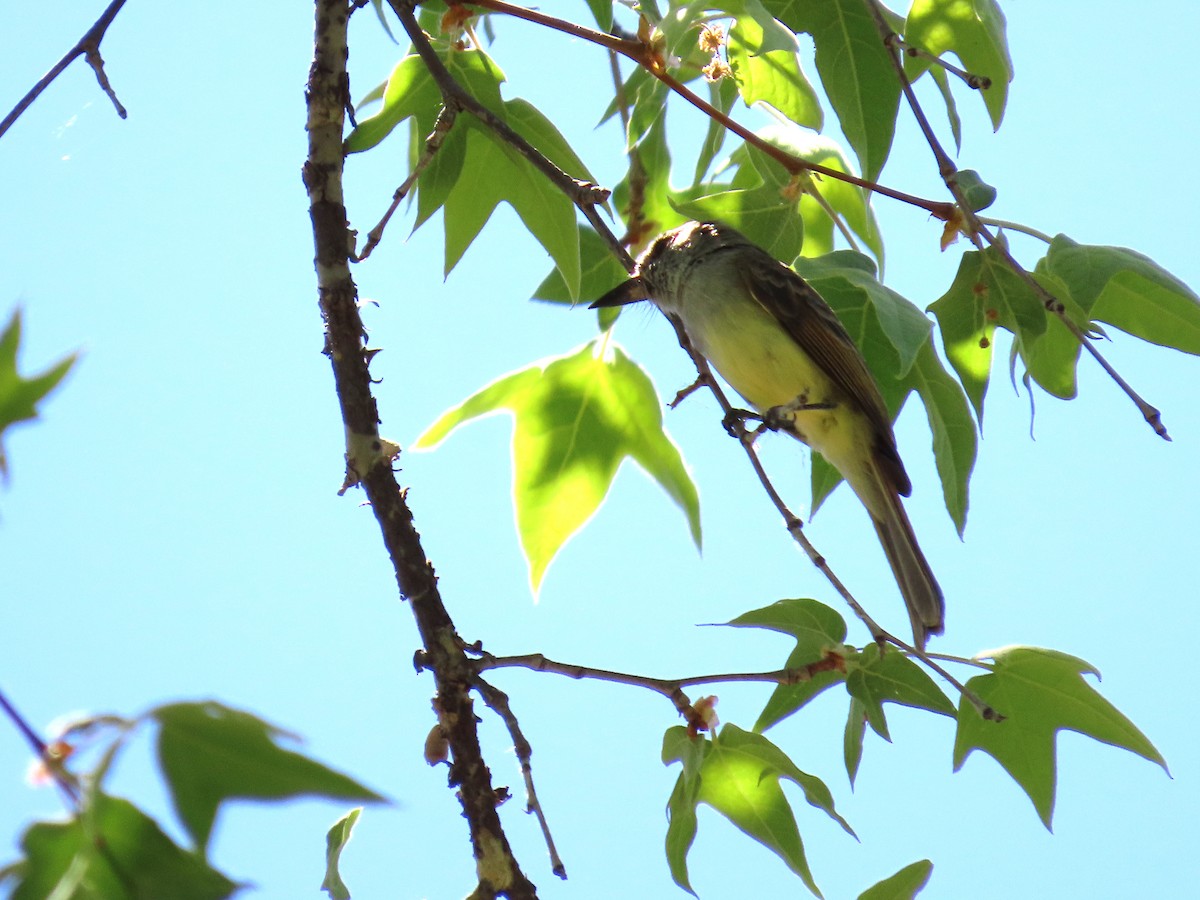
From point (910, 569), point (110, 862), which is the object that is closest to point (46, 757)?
point (110, 862)

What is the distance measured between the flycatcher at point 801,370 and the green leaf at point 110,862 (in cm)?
161

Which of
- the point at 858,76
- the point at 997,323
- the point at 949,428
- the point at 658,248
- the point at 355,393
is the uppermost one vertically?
the point at 658,248

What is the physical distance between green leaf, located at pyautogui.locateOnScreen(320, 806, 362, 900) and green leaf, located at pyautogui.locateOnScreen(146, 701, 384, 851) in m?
0.79

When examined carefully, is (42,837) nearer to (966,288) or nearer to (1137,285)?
(966,288)

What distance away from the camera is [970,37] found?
1635 mm

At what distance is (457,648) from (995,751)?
2.45 feet

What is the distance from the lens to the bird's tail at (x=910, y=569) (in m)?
2.22

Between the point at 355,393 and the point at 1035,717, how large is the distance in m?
1.02

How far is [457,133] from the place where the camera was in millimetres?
1749

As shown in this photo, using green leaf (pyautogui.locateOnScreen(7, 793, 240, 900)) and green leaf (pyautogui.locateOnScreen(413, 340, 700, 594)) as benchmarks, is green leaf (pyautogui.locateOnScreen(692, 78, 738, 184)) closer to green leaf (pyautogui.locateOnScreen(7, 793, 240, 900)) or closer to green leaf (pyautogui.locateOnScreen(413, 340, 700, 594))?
green leaf (pyautogui.locateOnScreen(413, 340, 700, 594))

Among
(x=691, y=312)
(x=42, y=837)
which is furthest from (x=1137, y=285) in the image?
Result: (x=42, y=837)

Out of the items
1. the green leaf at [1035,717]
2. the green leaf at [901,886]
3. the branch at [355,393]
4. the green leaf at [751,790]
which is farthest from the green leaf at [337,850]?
the green leaf at [1035,717]

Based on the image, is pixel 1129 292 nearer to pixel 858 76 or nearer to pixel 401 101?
pixel 858 76

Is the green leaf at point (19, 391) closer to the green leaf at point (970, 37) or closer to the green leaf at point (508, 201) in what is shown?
the green leaf at point (508, 201)
